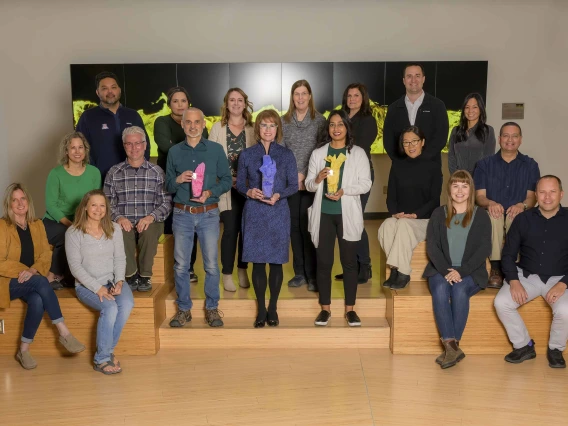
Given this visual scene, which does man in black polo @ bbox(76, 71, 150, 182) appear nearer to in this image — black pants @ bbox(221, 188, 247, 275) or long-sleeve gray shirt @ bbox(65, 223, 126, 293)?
black pants @ bbox(221, 188, 247, 275)

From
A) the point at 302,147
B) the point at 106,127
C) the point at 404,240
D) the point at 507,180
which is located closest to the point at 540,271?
the point at 507,180

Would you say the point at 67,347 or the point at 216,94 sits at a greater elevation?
the point at 216,94

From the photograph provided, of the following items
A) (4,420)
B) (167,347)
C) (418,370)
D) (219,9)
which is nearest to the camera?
(4,420)

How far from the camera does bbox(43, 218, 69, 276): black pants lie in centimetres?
497

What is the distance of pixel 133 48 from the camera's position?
8.18 m

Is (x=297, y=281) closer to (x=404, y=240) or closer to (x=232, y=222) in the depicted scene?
(x=232, y=222)

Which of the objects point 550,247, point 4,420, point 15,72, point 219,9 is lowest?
point 4,420

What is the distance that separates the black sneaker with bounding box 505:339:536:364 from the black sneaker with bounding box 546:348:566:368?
11 centimetres

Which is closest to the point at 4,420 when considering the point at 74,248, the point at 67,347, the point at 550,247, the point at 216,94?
the point at 67,347

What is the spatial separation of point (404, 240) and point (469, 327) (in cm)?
75

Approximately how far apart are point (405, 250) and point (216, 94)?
13.1 ft

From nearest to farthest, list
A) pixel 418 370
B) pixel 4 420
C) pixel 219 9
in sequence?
pixel 4 420
pixel 418 370
pixel 219 9

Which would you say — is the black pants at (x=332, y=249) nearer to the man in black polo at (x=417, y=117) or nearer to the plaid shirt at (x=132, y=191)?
the man in black polo at (x=417, y=117)

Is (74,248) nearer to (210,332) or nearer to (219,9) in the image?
(210,332)
